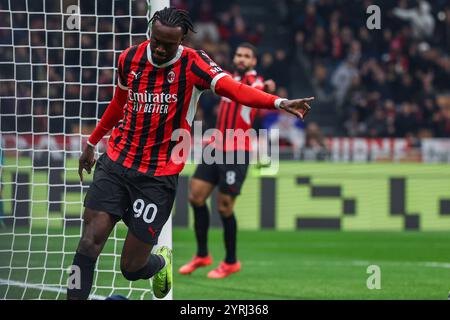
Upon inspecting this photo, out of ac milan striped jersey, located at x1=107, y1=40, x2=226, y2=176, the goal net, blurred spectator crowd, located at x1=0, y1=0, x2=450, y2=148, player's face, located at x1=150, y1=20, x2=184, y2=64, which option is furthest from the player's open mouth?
blurred spectator crowd, located at x1=0, y1=0, x2=450, y2=148

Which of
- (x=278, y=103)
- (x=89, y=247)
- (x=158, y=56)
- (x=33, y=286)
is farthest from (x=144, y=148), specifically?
(x=33, y=286)

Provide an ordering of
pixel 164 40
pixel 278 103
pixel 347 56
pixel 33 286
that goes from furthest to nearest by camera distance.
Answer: pixel 347 56
pixel 33 286
pixel 164 40
pixel 278 103

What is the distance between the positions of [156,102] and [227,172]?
386cm

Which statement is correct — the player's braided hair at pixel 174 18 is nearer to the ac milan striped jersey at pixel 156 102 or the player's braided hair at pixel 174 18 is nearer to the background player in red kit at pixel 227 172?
the ac milan striped jersey at pixel 156 102

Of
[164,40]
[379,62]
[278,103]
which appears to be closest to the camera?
[278,103]

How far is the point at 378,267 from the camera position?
10.5 m

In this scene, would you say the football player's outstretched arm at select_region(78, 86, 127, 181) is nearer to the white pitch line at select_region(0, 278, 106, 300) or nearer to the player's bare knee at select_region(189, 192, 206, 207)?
the white pitch line at select_region(0, 278, 106, 300)

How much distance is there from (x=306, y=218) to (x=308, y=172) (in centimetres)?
69

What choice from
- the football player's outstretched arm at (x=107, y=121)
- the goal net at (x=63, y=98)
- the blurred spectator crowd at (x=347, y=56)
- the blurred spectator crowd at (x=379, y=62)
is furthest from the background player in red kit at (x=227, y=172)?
the blurred spectator crowd at (x=379, y=62)

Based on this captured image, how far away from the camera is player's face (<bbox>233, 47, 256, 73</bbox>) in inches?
395

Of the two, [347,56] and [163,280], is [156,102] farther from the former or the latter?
[347,56]

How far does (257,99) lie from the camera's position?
5.97m
